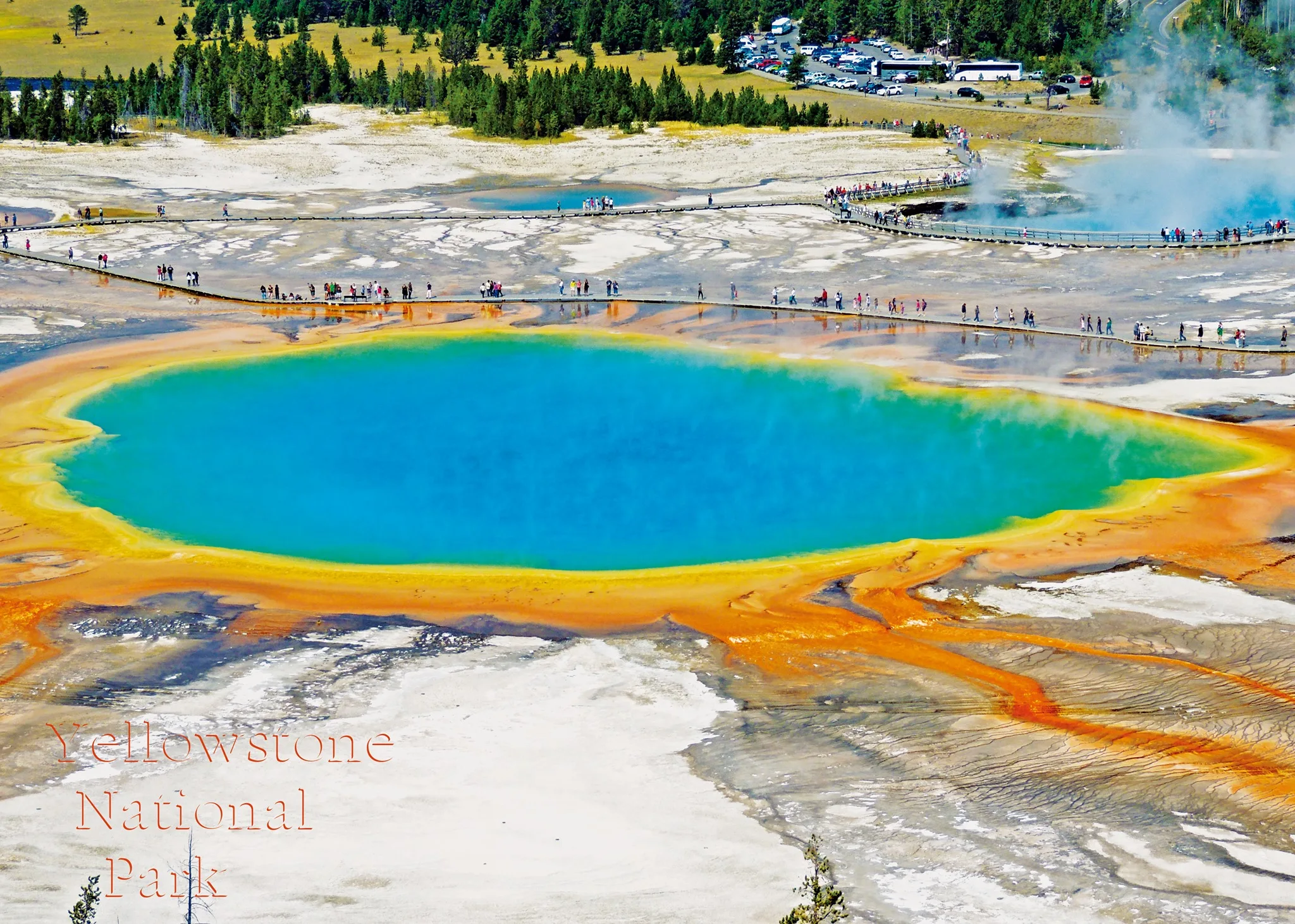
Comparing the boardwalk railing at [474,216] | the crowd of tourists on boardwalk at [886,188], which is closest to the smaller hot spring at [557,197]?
the boardwalk railing at [474,216]

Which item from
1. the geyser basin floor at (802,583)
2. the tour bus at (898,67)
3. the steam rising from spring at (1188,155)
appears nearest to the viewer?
the geyser basin floor at (802,583)

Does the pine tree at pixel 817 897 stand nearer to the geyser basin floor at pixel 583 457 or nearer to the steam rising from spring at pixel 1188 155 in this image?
the geyser basin floor at pixel 583 457

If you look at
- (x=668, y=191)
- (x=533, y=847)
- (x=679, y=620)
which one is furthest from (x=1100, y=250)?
(x=533, y=847)

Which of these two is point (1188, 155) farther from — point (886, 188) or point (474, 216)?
point (474, 216)

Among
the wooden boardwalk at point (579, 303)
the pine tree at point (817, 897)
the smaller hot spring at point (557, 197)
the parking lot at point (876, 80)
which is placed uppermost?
the parking lot at point (876, 80)

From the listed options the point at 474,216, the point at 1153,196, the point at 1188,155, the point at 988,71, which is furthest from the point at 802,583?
the point at 988,71

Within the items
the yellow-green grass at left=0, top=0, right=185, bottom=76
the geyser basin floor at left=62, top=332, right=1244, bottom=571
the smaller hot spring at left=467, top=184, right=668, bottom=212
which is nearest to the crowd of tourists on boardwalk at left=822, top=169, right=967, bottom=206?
the smaller hot spring at left=467, top=184, right=668, bottom=212

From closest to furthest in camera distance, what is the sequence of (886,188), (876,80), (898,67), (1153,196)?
(886,188) → (1153,196) → (876,80) → (898,67)
